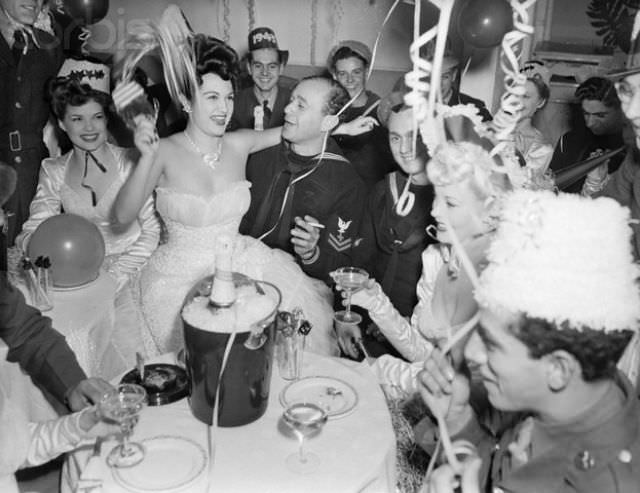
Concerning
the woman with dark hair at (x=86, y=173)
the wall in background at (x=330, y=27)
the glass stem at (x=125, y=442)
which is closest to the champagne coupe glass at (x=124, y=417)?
the glass stem at (x=125, y=442)

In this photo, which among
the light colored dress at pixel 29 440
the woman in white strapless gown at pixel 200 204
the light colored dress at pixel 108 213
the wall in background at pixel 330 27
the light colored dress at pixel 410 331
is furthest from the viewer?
the wall in background at pixel 330 27

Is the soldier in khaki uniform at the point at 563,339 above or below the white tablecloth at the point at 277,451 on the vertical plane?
above

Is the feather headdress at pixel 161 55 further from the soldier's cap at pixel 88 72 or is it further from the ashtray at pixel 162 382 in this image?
the ashtray at pixel 162 382

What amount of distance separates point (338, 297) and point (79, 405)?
4.46 ft

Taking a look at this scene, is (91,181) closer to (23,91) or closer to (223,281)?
(23,91)

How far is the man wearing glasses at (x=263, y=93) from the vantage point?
3.69 m

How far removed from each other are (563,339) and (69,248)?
188 centimetres

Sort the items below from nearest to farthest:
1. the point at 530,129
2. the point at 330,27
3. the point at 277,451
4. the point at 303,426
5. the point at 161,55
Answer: the point at 303,426
the point at 277,451
the point at 161,55
the point at 530,129
the point at 330,27

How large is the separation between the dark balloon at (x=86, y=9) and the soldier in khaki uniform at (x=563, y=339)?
129 inches

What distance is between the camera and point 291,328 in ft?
6.19

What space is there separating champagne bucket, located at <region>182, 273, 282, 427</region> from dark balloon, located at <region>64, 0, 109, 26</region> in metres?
2.73

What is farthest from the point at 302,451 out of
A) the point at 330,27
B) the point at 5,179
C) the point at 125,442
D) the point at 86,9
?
the point at 330,27

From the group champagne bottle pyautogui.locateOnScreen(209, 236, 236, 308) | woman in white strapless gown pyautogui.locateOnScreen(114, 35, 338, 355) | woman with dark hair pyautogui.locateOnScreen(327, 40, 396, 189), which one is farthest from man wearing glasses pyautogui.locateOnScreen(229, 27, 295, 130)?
champagne bottle pyautogui.locateOnScreen(209, 236, 236, 308)

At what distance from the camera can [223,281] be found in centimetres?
164
